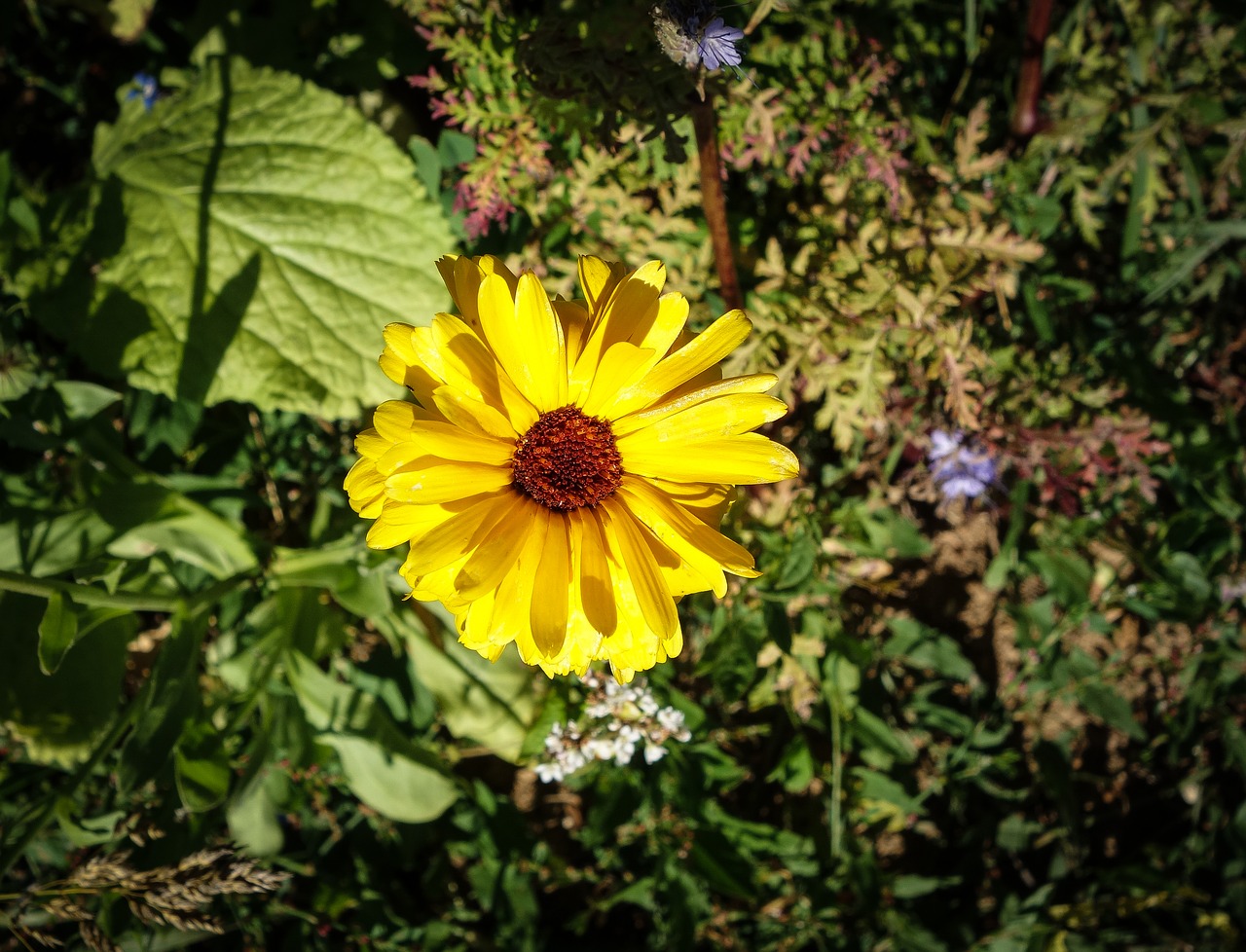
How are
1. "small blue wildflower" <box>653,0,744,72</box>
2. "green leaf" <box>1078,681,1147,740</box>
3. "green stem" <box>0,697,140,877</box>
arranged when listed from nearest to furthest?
"small blue wildflower" <box>653,0,744,72</box>
"green stem" <box>0,697,140,877</box>
"green leaf" <box>1078,681,1147,740</box>

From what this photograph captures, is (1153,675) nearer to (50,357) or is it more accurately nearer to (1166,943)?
(1166,943)

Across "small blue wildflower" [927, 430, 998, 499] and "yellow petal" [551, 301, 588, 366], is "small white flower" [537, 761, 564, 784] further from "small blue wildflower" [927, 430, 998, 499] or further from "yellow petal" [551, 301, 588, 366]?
"small blue wildflower" [927, 430, 998, 499]

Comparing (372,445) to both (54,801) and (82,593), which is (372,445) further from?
(54,801)

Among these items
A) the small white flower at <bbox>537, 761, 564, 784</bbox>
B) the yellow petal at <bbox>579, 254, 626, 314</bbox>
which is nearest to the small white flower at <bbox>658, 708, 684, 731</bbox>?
the small white flower at <bbox>537, 761, 564, 784</bbox>

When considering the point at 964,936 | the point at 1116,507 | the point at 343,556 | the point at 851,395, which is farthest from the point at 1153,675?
the point at 343,556

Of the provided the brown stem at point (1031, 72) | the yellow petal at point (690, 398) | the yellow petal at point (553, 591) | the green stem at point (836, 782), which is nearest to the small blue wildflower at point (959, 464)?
the green stem at point (836, 782)
